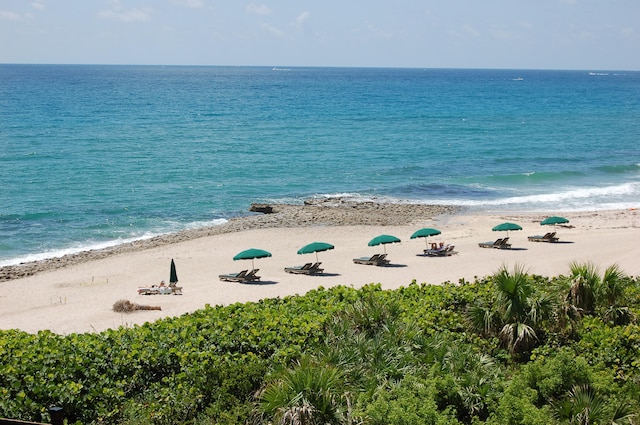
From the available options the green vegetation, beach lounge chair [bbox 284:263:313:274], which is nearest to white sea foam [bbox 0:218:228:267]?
beach lounge chair [bbox 284:263:313:274]

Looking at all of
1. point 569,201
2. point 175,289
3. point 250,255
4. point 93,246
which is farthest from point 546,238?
point 93,246

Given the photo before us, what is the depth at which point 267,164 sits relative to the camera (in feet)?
178

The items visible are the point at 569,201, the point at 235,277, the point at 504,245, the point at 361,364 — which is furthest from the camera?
the point at 569,201

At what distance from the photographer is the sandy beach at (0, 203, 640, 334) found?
76.4 ft

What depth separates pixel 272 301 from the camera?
1471 centimetres

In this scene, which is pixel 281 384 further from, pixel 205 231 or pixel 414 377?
pixel 205 231

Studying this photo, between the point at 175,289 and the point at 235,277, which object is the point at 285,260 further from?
the point at 175,289

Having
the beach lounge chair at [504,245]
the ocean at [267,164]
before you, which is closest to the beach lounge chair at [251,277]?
the ocean at [267,164]

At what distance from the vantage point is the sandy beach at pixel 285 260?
2330 cm

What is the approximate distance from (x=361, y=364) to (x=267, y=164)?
4356cm

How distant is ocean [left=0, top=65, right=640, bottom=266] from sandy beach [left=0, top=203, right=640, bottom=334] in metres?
3.13

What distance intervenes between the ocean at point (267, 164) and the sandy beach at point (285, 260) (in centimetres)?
313

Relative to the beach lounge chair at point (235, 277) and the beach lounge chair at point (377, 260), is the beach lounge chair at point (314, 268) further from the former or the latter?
the beach lounge chair at point (235, 277)

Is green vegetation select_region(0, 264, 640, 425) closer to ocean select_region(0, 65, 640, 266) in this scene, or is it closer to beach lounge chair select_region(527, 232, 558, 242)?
beach lounge chair select_region(527, 232, 558, 242)
